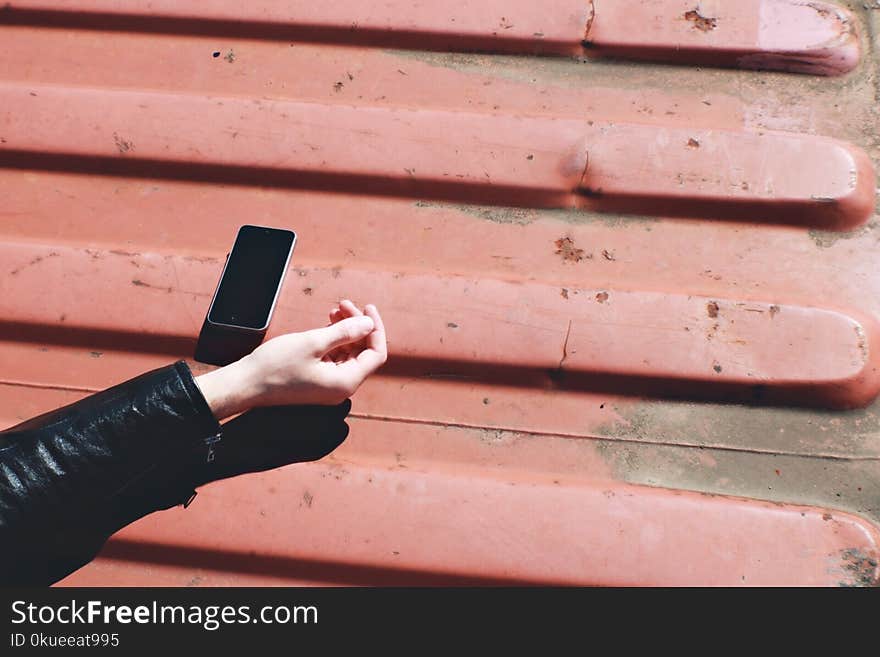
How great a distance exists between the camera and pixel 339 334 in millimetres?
1266

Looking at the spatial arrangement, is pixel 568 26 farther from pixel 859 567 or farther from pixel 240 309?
pixel 859 567

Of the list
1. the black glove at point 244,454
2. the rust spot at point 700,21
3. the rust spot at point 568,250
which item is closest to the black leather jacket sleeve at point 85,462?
the black glove at point 244,454

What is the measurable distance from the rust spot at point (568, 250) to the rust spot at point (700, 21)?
639 millimetres

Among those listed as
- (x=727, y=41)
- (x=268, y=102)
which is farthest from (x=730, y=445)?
(x=268, y=102)

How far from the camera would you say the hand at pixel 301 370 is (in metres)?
1.27

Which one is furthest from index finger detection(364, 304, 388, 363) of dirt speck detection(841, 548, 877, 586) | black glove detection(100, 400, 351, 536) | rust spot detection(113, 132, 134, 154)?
dirt speck detection(841, 548, 877, 586)

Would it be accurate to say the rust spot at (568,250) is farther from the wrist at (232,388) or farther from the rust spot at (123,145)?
the rust spot at (123,145)

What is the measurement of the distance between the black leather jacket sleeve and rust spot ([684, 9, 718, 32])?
4.61ft

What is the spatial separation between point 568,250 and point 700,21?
0.68 metres

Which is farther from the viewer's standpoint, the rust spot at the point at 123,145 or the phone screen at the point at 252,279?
the rust spot at the point at 123,145

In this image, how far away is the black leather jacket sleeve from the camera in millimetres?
1210

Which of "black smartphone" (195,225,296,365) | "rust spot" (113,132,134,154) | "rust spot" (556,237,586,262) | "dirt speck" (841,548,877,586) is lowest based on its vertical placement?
"dirt speck" (841,548,877,586)

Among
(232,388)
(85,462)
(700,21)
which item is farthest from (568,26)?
(85,462)

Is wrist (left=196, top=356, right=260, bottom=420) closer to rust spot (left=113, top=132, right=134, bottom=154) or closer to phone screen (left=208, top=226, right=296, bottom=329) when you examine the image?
phone screen (left=208, top=226, right=296, bottom=329)
